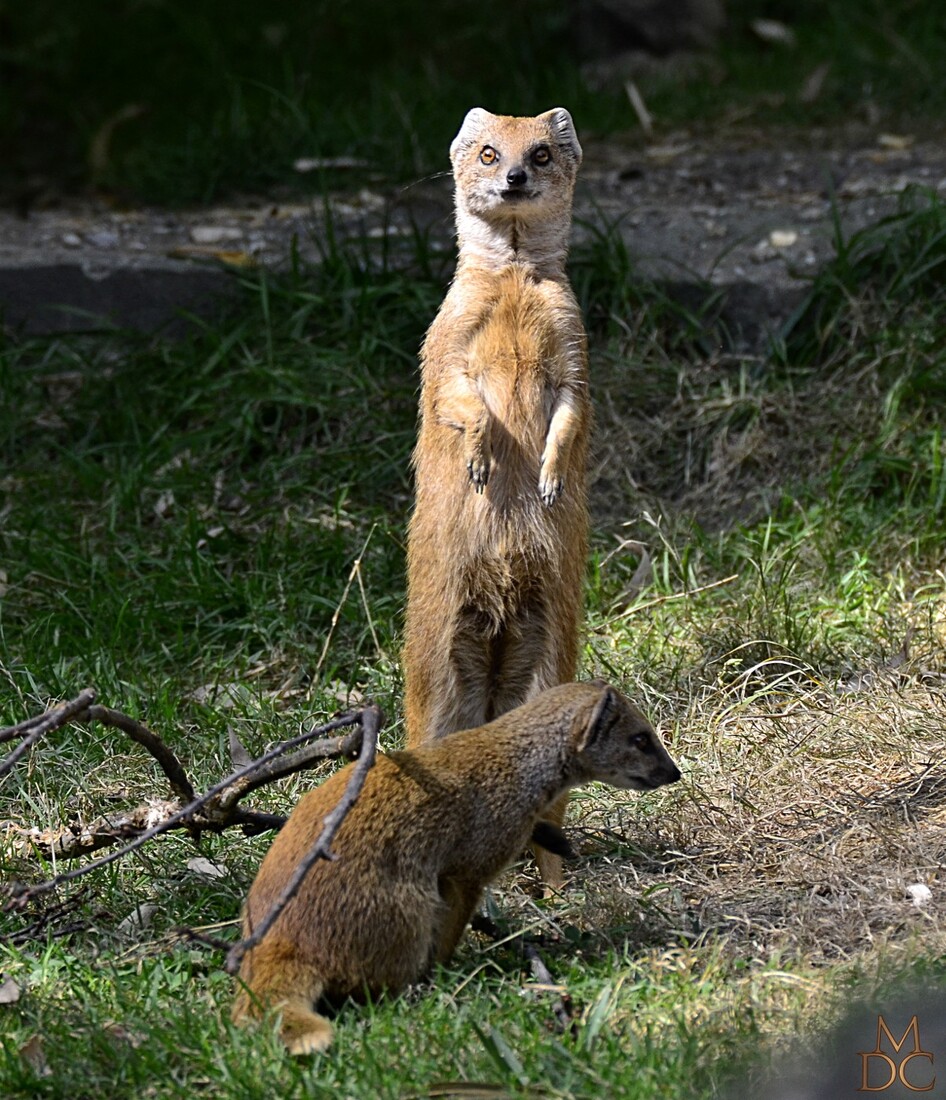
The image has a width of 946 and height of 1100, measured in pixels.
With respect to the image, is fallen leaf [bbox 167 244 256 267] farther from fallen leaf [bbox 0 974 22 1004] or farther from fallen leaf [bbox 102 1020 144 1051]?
fallen leaf [bbox 102 1020 144 1051]

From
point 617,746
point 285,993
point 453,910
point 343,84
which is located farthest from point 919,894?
point 343,84

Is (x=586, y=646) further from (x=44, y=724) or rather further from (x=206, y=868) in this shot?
(x=44, y=724)

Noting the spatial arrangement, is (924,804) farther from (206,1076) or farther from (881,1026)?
(206,1076)

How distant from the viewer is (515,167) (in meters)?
4.24

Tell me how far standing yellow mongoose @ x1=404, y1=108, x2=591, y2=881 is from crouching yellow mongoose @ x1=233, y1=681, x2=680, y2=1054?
55cm

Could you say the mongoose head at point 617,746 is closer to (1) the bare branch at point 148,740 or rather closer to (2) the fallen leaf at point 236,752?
(1) the bare branch at point 148,740

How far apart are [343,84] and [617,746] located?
677 centimetres

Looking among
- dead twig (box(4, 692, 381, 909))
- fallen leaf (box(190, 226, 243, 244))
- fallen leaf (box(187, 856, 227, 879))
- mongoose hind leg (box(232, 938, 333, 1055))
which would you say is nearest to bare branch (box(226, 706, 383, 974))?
mongoose hind leg (box(232, 938, 333, 1055))

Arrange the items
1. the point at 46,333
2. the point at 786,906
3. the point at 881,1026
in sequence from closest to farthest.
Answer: the point at 881,1026 → the point at 786,906 → the point at 46,333

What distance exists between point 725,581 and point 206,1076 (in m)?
2.88

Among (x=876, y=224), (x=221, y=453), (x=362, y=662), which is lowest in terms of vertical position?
(x=362, y=662)

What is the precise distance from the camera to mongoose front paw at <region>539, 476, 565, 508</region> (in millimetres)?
4043

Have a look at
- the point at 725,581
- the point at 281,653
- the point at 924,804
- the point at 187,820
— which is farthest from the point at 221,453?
the point at 924,804

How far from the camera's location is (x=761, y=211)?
7094 millimetres
